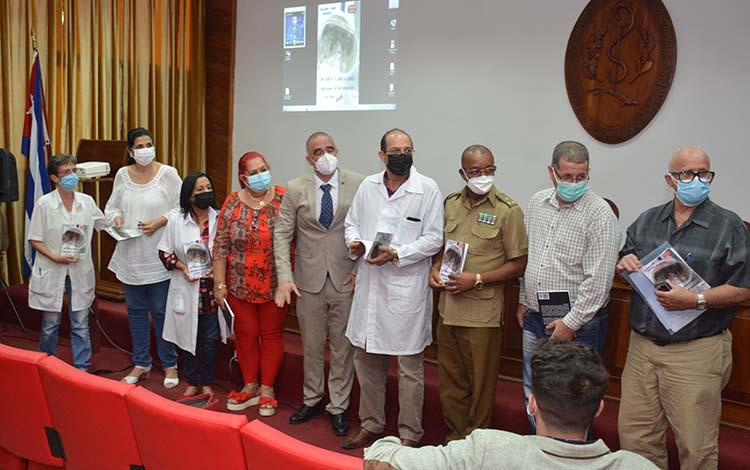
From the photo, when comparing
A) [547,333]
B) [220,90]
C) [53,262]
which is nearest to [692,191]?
[547,333]

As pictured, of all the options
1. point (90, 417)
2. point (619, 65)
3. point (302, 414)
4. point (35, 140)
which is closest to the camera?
point (90, 417)

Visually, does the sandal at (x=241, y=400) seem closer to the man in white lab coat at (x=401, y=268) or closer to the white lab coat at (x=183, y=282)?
the white lab coat at (x=183, y=282)

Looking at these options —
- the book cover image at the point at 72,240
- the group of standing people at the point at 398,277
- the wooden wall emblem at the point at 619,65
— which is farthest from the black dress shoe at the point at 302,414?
the wooden wall emblem at the point at 619,65

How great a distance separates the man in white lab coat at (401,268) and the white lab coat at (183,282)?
3.33 feet

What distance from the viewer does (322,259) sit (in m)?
3.32

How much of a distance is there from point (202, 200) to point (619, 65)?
289 cm

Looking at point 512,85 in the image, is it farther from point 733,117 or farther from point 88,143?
point 88,143

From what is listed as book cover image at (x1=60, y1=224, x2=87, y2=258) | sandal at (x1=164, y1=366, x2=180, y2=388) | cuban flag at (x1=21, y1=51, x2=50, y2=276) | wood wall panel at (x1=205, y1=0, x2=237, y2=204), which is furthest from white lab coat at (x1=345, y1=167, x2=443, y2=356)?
wood wall panel at (x1=205, y1=0, x2=237, y2=204)

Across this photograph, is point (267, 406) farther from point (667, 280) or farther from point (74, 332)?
→ point (667, 280)

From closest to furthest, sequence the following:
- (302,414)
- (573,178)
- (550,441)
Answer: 1. (550,441)
2. (573,178)
3. (302,414)

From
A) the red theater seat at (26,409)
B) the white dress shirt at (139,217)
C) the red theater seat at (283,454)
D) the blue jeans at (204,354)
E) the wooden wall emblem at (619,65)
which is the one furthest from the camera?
the wooden wall emblem at (619,65)

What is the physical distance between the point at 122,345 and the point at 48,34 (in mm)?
2776

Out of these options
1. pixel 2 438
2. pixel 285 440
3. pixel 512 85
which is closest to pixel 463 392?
pixel 285 440

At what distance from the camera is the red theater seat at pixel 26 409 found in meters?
2.40
